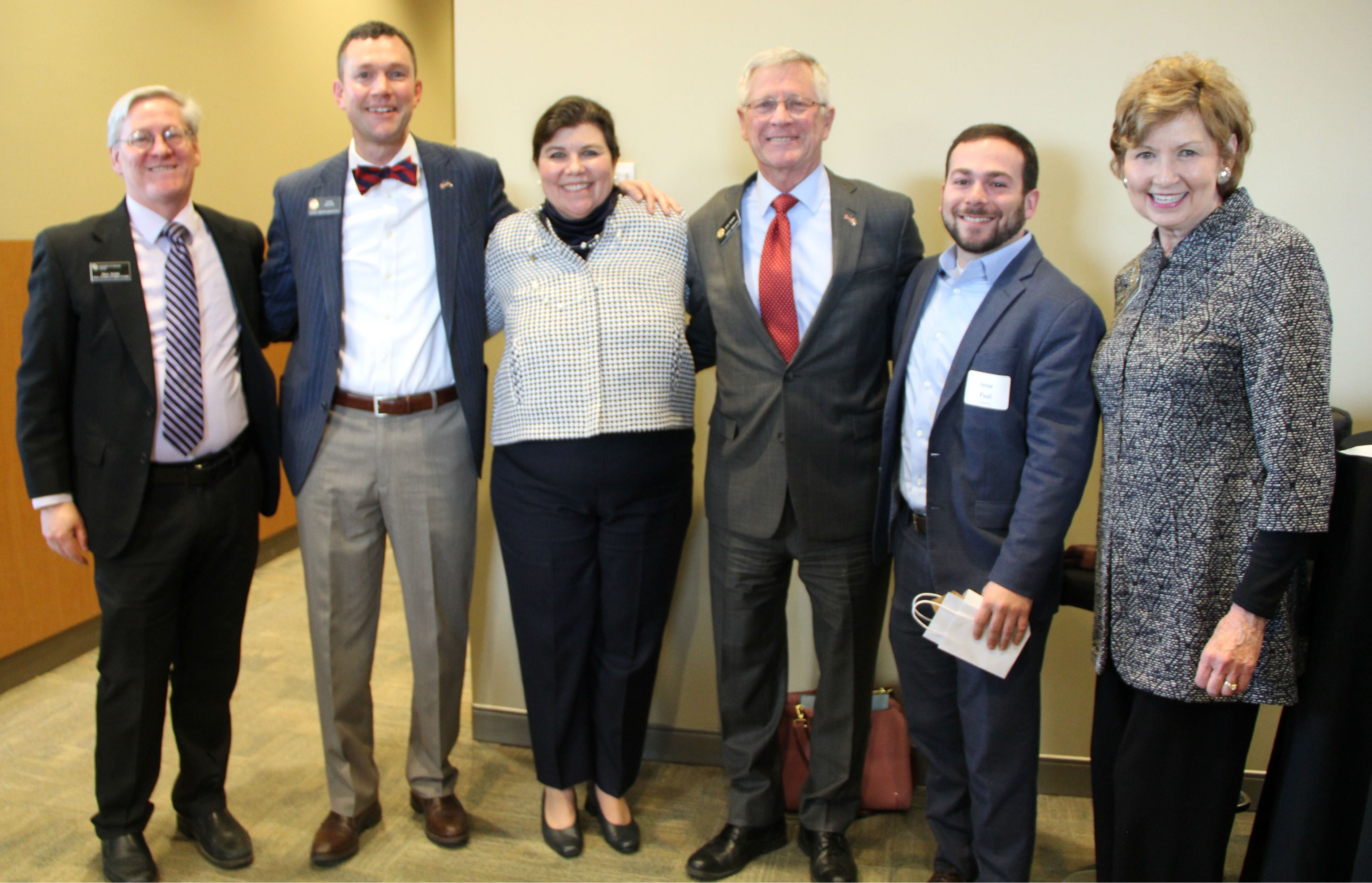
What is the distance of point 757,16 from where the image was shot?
2576 mm

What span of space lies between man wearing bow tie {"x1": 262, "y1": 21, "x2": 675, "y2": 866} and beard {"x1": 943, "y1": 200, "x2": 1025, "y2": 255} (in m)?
0.84

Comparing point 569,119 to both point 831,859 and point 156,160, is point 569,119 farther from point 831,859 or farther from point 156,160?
point 831,859

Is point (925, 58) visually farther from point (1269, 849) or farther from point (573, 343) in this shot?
point (1269, 849)

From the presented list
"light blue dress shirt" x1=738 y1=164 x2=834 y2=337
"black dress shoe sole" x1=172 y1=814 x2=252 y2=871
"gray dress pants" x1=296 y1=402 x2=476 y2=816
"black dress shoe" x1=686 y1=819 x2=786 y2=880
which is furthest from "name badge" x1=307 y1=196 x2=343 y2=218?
"black dress shoe" x1=686 y1=819 x2=786 y2=880

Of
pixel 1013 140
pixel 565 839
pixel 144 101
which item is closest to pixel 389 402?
pixel 144 101

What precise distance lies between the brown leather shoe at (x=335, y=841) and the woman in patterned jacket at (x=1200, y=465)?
188 centimetres

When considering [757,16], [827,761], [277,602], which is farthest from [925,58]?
[277,602]

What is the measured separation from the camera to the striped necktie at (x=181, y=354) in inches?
86.8

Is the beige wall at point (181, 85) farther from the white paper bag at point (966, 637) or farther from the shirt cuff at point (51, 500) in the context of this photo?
the white paper bag at point (966, 637)

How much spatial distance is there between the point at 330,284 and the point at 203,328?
326 mm

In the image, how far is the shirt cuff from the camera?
7.06ft

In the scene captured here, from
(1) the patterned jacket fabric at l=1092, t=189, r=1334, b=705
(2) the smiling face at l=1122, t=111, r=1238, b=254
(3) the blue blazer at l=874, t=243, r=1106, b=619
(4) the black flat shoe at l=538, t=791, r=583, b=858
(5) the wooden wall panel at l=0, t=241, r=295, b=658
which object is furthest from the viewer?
(5) the wooden wall panel at l=0, t=241, r=295, b=658

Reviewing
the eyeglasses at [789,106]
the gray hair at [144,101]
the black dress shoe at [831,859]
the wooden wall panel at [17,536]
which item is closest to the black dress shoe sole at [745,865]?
the black dress shoe at [831,859]

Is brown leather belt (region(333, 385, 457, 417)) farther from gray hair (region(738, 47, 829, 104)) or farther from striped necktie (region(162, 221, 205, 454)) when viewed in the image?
gray hair (region(738, 47, 829, 104))
